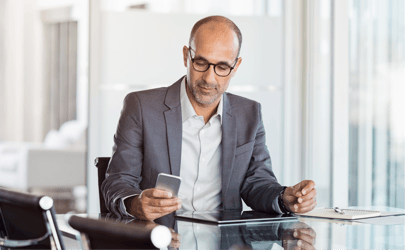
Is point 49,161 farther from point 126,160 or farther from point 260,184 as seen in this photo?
point 260,184

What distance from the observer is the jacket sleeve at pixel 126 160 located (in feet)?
5.82

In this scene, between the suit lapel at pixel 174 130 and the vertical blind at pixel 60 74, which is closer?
the suit lapel at pixel 174 130

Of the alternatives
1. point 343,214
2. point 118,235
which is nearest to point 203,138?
point 343,214

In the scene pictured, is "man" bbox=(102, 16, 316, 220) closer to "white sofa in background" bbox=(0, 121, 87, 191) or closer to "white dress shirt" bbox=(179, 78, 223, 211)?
"white dress shirt" bbox=(179, 78, 223, 211)

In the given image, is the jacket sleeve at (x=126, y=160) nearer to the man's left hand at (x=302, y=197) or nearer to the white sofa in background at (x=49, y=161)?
the man's left hand at (x=302, y=197)

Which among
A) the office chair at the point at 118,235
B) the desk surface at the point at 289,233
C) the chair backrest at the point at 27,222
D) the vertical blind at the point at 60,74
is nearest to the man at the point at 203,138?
the desk surface at the point at 289,233

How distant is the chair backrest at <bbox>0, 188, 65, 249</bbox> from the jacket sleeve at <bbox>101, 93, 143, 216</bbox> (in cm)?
57

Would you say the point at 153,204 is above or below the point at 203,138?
below

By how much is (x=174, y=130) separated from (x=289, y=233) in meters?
0.77

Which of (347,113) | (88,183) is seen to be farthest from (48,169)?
(347,113)

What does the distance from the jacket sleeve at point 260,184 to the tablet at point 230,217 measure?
68mm

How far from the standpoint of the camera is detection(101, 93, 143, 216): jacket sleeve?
1.77 m

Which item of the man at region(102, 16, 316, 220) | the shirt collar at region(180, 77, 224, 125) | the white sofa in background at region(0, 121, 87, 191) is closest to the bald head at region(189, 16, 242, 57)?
the man at region(102, 16, 316, 220)

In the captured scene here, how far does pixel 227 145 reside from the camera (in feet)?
6.95
